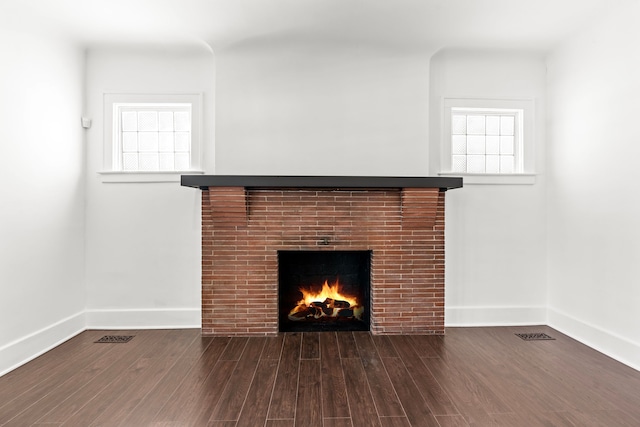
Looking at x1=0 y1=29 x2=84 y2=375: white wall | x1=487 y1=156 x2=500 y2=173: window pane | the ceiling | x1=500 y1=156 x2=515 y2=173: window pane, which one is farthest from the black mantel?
the ceiling

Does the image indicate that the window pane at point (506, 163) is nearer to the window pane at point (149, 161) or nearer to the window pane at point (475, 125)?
the window pane at point (475, 125)

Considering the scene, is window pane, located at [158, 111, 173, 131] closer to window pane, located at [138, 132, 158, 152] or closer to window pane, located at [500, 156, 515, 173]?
window pane, located at [138, 132, 158, 152]

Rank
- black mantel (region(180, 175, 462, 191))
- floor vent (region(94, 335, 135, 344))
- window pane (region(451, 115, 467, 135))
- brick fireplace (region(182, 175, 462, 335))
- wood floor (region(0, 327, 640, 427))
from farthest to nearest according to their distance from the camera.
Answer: window pane (region(451, 115, 467, 135)) < brick fireplace (region(182, 175, 462, 335)) < floor vent (region(94, 335, 135, 344)) < black mantel (region(180, 175, 462, 191)) < wood floor (region(0, 327, 640, 427))

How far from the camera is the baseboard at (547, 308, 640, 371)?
9.21 ft

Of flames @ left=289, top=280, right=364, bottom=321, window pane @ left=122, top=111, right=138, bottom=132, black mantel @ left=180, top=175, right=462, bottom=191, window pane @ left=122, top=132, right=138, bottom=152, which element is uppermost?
window pane @ left=122, top=111, right=138, bottom=132

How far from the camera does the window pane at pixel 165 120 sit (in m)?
3.80

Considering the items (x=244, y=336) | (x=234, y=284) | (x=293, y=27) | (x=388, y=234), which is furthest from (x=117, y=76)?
(x=388, y=234)

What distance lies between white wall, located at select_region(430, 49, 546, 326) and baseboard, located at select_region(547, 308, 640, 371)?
204 mm

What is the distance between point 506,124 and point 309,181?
2.37 metres

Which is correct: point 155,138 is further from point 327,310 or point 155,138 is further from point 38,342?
point 327,310

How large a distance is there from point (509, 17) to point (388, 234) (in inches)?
84.2

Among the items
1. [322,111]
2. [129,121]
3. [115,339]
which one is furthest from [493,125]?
[115,339]

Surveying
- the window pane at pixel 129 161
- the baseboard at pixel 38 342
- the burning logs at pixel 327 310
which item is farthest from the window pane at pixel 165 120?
the burning logs at pixel 327 310

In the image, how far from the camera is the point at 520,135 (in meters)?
3.89
